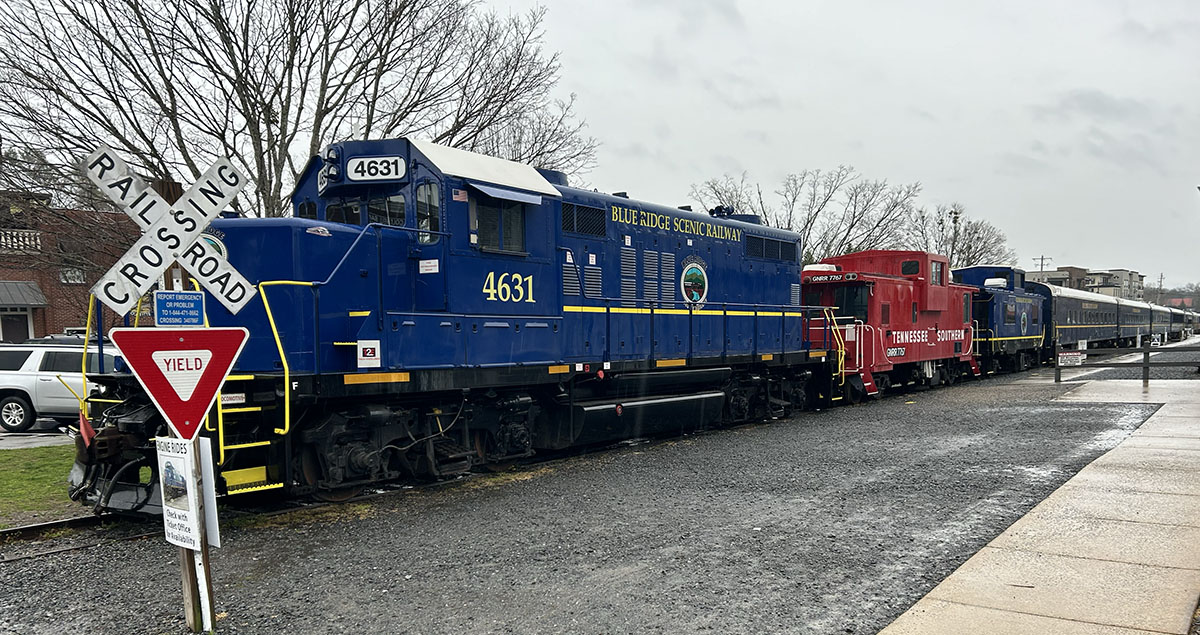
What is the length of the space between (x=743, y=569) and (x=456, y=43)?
1177 centimetres

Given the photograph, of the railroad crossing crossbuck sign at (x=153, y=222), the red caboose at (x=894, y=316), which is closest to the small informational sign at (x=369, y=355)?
the railroad crossing crossbuck sign at (x=153, y=222)

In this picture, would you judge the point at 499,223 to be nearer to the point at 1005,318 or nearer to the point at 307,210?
the point at 307,210

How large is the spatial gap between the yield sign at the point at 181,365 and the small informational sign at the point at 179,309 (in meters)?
0.34

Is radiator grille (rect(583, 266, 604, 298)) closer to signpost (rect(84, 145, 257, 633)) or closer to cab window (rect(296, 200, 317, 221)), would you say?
cab window (rect(296, 200, 317, 221))

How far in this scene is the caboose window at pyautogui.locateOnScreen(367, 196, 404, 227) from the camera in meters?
9.18

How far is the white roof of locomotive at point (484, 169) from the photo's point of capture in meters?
9.03

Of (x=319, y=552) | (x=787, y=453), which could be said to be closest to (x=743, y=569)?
(x=319, y=552)

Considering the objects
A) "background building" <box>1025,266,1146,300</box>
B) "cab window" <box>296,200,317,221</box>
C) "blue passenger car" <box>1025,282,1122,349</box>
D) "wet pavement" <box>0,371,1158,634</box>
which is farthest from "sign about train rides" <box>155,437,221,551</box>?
"background building" <box>1025,266,1146,300</box>

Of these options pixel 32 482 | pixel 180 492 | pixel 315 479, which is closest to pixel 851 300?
pixel 315 479

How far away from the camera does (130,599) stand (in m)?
5.55

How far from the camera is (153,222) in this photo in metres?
4.70

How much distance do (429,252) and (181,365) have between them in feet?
14.6

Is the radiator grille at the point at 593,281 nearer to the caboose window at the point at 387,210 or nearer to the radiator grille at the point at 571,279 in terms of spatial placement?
the radiator grille at the point at 571,279

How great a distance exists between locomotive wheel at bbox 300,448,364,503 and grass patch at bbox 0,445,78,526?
2.40 m
